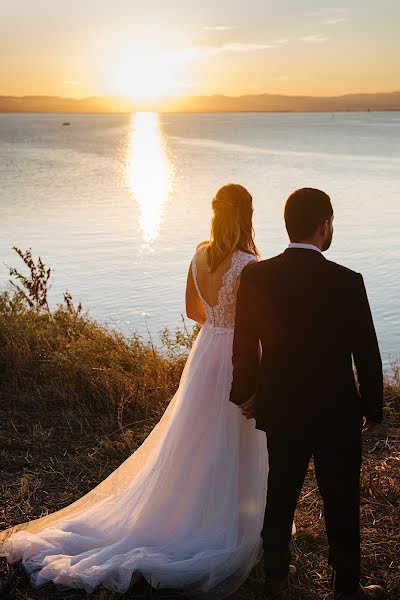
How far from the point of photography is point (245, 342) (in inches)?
144

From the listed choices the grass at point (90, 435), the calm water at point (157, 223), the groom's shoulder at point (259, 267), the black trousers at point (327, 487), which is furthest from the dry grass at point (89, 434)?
the calm water at point (157, 223)

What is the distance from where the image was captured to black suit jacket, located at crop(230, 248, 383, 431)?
130 inches

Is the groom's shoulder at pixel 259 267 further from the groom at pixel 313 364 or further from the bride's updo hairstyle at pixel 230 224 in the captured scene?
the bride's updo hairstyle at pixel 230 224

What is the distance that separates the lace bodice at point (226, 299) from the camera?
13.7ft

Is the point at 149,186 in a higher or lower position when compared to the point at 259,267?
lower

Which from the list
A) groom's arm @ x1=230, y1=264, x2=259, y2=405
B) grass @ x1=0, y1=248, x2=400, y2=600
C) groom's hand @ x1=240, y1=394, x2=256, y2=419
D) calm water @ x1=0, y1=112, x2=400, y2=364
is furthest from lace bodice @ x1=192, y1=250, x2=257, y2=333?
calm water @ x1=0, y1=112, x2=400, y2=364

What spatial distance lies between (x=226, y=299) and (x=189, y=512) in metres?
1.31

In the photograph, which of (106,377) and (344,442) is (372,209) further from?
(344,442)

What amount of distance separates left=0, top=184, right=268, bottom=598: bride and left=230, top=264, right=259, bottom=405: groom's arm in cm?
58

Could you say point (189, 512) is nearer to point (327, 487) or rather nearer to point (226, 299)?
point (327, 487)

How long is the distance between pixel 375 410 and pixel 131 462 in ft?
6.66

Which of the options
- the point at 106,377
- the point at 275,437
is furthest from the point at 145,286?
the point at 275,437

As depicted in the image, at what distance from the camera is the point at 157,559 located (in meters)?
4.04

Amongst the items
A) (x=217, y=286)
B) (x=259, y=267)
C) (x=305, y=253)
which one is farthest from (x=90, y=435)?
(x=305, y=253)
